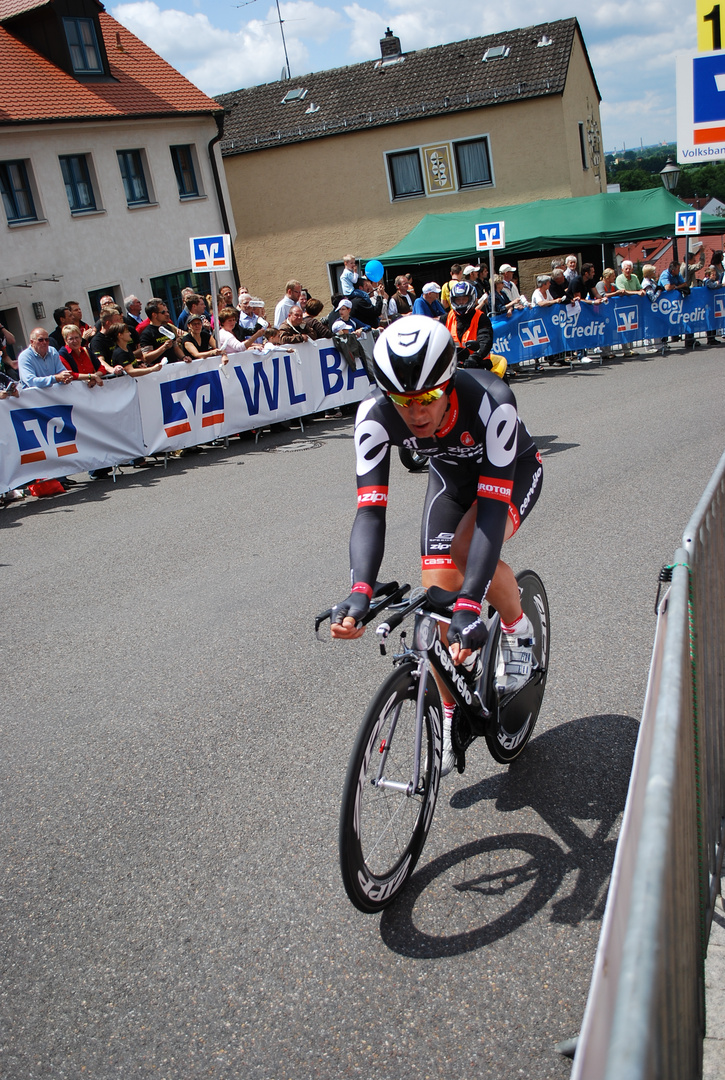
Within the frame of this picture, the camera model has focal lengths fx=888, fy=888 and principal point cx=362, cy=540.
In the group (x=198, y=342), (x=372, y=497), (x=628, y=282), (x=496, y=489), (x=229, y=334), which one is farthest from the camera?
(x=628, y=282)

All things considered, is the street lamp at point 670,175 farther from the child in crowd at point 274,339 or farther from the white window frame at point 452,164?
the child in crowd at point 274,339

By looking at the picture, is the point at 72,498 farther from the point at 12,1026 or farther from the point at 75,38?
the point at 75,38

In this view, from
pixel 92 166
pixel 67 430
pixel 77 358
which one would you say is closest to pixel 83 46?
pixel 92 166

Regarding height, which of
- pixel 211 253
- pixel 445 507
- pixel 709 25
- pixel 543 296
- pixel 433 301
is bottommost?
pixel 543 296

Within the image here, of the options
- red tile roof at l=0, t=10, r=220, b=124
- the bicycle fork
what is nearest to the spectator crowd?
the bicycle fork

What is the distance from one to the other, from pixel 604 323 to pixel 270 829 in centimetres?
1690

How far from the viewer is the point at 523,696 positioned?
157 inches

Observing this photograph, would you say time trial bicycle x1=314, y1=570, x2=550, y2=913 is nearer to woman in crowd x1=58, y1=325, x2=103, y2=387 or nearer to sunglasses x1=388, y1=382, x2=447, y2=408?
sunglasses x1=388, y1=382, x2=447, y2=408

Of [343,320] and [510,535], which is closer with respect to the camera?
[510,535]

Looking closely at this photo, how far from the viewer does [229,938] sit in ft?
10.2

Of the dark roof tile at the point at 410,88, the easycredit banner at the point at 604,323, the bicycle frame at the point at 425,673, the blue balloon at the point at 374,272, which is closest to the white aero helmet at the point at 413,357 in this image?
the bicycle frame at the point at 425,673

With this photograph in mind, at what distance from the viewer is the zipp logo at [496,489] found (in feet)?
11.1

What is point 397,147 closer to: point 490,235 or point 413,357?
point 490,235

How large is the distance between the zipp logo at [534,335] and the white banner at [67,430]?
868 cm
